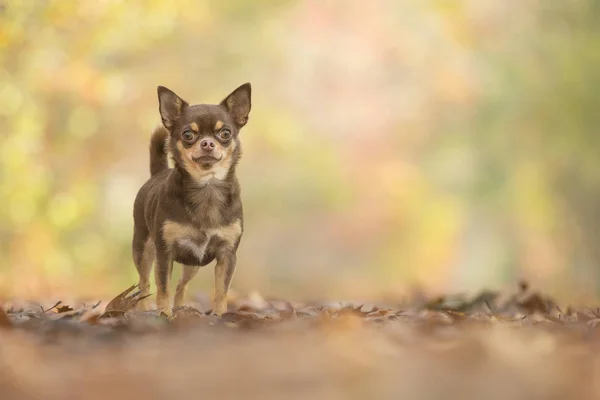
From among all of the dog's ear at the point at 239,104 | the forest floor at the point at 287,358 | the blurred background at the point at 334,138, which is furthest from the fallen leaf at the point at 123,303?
the blurred background at the point at 334,138

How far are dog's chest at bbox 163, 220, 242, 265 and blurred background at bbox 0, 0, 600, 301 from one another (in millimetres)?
5921

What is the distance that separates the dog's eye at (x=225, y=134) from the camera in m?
5.26

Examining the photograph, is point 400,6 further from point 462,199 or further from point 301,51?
point 462,199

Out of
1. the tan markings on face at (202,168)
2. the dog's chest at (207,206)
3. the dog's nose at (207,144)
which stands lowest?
the dog's chest at (207,206)

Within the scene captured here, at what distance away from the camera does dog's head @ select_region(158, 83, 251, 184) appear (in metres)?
5.20

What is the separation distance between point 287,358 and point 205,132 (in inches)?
97.5

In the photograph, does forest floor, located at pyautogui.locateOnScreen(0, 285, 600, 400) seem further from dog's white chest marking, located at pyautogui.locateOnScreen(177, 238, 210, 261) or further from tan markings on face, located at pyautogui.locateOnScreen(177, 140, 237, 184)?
tan markings on face, located at pyautogui.locateOnScreen(177, 140, 237, 184)

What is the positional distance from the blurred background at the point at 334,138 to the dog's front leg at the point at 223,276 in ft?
19.8

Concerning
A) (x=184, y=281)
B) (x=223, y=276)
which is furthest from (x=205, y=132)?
(x=184, y=281)

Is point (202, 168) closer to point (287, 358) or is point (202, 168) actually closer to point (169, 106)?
point (169, 106)

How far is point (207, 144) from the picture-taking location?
5137mm

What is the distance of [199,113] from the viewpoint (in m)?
5.27

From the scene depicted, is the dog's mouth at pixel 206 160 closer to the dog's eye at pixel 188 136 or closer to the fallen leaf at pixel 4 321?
the dog's eye at pixel 188 136

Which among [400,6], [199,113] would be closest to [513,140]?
[400,6]
